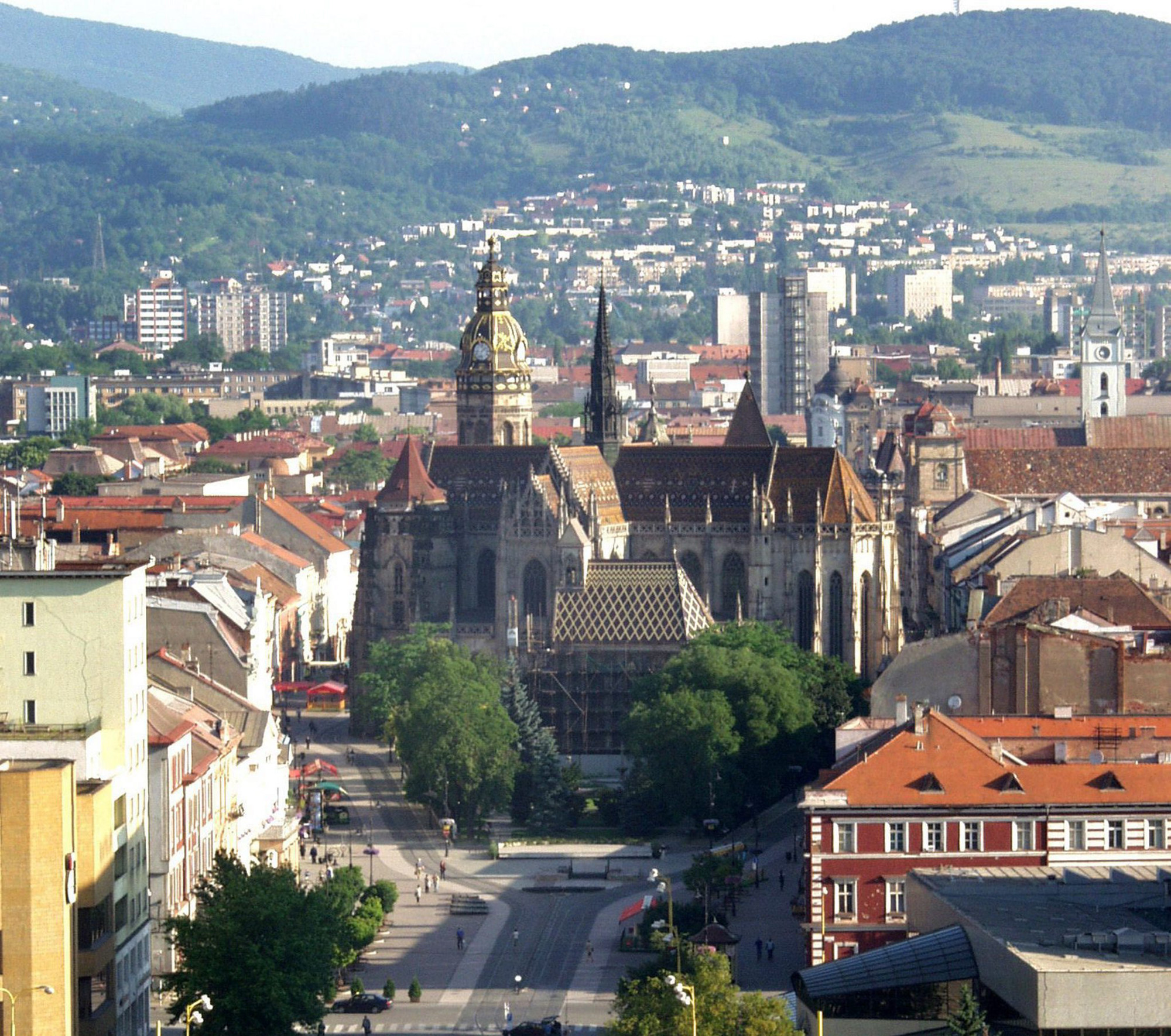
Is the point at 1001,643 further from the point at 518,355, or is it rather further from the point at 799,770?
the point at 518,355

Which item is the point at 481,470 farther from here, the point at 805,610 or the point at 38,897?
the point at 38,897

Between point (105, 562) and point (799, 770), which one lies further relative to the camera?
point (799, 770)

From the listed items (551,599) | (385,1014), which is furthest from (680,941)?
(551,599)

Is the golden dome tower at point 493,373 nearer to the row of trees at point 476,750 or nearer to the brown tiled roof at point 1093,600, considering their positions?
the row of trees at point 476,750

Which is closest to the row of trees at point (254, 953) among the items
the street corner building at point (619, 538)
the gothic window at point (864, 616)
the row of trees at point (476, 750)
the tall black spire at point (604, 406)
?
the row of trees at point (476, 750)

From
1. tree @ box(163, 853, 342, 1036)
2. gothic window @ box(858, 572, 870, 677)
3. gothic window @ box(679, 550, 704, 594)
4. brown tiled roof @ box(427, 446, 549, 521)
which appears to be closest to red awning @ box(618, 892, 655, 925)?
tree @ box(163, 853, 342, 1036)

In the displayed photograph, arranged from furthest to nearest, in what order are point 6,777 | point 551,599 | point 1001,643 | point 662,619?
point 551,599 < point 662,619 < point 1001,643 < point 6,777

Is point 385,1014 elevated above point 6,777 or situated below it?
below
